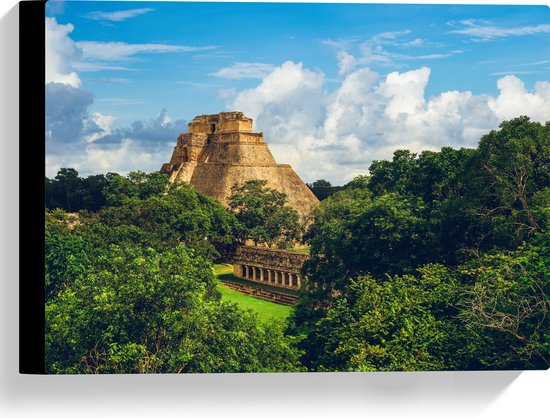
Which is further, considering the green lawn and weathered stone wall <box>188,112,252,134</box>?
weathered stone wall <box>188,112,252,134</box>

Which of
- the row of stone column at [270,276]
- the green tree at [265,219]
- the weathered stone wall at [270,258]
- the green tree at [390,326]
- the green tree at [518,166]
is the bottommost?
the green tree at [390,326]

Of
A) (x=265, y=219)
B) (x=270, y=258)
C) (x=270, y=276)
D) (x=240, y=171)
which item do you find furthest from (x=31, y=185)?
(x=240, y=171)

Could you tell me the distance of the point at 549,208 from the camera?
33.9ft

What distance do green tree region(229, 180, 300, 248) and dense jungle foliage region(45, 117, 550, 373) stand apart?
8.95 feet

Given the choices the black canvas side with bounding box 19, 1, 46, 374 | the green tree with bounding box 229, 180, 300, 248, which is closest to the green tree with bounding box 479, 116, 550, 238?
the green tree with bounding box 229, 180, 300, 248

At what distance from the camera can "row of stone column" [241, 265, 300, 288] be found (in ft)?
40.2

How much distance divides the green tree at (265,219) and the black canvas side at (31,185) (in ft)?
18.7

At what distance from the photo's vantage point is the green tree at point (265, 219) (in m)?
15.1

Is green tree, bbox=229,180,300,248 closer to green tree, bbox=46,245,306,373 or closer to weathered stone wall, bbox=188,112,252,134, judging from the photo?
weathered stone wall, bbox=188,112,252,134

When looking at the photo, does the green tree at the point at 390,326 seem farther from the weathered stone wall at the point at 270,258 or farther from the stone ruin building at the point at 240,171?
the weathered stone wall at the point at 270,258

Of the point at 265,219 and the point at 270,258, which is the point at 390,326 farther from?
the point at 265,219

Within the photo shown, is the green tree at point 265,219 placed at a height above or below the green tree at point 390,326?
above

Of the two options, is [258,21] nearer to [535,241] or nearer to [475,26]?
[475,26]

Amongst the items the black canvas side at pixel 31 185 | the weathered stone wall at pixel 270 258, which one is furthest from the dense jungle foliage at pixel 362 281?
the weathered stone wall at pixel 270 258
